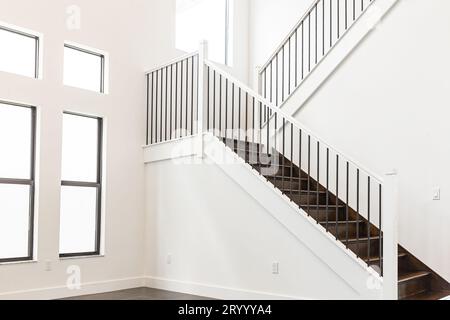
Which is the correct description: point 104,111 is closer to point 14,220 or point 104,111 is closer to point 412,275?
point 14,220

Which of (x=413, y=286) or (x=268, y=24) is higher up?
(x=268, y=24)

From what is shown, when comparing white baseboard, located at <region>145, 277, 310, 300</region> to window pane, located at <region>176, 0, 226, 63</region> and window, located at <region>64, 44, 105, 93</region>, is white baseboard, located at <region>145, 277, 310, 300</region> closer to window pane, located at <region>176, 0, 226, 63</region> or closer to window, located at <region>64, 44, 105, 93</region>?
window, located at <region>64, 44, 105, 93</region>

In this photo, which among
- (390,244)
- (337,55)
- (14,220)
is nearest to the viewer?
(390,244)

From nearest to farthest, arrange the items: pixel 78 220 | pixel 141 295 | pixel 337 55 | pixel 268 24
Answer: pixel 141 295 → pixel 78 220 → pixel 337 55 → pixel 268 24

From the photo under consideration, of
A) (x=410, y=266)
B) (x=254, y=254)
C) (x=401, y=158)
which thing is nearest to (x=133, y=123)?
(x=254, y=254)

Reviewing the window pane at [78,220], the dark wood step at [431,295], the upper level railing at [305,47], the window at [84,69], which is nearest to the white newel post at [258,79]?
the upper level railing at [305,47]

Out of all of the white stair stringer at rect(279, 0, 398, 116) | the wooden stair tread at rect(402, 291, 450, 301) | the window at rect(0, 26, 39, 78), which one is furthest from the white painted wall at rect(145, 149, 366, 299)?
the window at rect(0, 26, 39, 78)

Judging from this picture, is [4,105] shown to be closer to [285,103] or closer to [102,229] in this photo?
[102,229]

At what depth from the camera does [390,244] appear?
4.28m

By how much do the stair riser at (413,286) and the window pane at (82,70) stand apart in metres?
4.05

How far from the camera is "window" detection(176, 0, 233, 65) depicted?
7402 millimetres

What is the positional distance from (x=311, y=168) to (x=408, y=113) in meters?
1.38

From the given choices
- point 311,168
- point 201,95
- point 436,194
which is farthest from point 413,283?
point 201,95

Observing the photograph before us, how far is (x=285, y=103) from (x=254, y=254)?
223 centimetres
